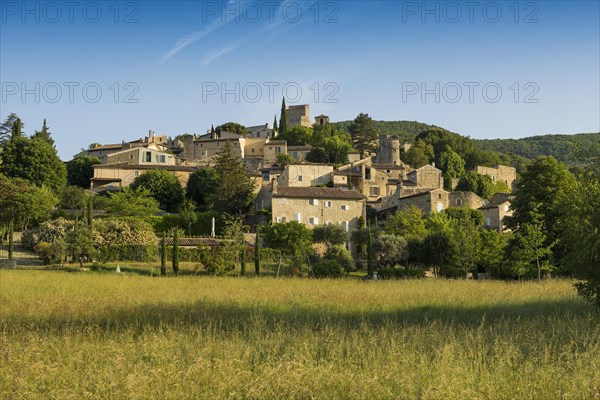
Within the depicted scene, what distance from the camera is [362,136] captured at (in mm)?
119375

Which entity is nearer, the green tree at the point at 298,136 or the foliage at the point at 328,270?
the foliage at the point at 328,270

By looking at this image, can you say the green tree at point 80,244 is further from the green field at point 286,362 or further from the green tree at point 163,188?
the green field at point 286,362

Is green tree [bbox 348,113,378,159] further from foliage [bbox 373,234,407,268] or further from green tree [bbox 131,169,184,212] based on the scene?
foliage [bbox 373,234,407,268]

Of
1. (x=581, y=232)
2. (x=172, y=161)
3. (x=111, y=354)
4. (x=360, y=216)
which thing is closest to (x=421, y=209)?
(x=360, y=216)

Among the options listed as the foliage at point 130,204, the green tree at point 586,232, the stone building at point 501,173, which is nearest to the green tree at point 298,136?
the stone building at point 501,173

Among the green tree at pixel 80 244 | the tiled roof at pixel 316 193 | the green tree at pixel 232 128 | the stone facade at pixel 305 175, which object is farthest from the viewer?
the green tree at pixel 232 128

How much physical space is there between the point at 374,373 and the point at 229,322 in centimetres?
728

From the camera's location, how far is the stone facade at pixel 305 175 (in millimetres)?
82250

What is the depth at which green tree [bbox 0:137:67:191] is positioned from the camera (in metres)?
71.7

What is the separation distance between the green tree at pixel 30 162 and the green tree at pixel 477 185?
59741mm

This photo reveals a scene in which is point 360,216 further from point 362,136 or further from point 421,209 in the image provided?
point 362,136

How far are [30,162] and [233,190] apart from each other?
25.1 meters

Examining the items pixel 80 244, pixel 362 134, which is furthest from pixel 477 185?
pixel 80 244

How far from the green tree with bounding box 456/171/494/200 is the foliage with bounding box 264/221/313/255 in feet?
156
